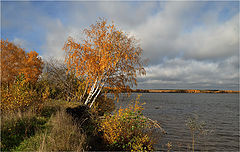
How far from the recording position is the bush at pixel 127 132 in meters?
9.03

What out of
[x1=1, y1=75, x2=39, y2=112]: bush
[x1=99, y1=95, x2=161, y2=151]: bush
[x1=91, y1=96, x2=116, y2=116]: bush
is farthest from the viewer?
[x1=91, y1=96, x2=116, y2=116]: bush

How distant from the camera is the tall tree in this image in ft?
90.5

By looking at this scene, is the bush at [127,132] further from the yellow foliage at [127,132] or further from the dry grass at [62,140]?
the dry grass at [62,140]

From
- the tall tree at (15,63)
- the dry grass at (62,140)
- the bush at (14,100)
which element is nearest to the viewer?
the dry grass at (62,140)

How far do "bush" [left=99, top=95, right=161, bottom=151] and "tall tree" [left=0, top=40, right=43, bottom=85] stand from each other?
21.8 m

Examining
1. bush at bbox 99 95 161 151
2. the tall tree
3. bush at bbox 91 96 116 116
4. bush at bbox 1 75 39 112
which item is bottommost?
bush at bbox 99 95 161 151

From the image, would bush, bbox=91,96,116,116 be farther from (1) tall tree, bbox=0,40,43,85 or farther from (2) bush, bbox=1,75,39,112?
(1) tall tree, bbox=0,40,43,85

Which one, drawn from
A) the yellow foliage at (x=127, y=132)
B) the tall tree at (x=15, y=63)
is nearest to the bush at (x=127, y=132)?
the yellow foliage at (x=127, y=132)

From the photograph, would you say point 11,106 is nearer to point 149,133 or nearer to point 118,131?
point 118,131

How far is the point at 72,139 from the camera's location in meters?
7.29

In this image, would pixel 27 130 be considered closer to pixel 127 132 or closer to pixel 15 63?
pixel 127 132

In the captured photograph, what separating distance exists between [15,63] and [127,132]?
2900 cm

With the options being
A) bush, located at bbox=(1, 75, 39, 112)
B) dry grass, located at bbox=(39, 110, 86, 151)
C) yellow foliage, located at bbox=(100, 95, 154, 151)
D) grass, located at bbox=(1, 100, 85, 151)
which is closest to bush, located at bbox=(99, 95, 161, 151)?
yellow foliage, located at bbox=(100, 95, 154, 151)

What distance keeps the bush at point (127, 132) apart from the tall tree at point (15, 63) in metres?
21.8
